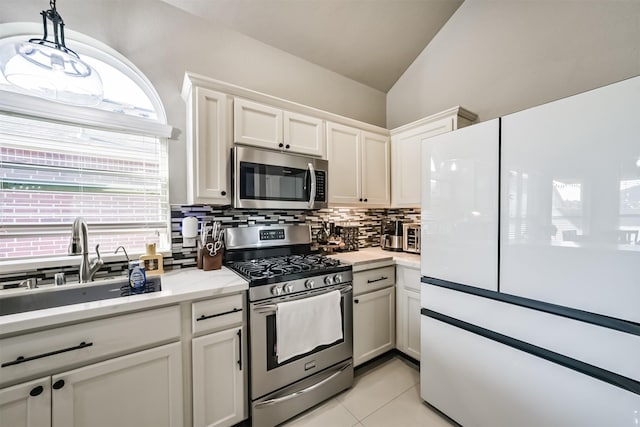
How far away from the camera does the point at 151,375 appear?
1227 mm

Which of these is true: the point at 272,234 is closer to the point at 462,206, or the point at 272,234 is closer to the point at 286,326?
the point at 286,326

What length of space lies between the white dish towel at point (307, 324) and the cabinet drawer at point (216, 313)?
250 millimetres

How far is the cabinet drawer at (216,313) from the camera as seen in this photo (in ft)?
4.37

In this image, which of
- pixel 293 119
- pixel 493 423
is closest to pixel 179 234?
pixel 293 119

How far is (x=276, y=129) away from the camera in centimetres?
Answer: 199

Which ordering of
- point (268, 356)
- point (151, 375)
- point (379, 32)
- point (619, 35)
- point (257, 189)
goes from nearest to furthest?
point (151, 375) < point (268, 356) < point (619, 35) < point (257, 189) < point (379, 32)

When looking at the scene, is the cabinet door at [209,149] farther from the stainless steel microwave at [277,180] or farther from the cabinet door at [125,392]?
the cabinet door at [125,392]

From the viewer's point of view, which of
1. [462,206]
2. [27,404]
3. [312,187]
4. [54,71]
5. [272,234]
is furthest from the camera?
[272,234]

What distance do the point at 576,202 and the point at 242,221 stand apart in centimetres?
208

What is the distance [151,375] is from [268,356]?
60cm

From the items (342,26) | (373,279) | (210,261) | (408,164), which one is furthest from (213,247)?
(342,26)

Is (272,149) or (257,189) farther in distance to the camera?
(272,149)

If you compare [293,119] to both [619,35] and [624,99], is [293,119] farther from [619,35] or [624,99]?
[619,35]

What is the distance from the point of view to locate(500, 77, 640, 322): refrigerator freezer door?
956 mm
